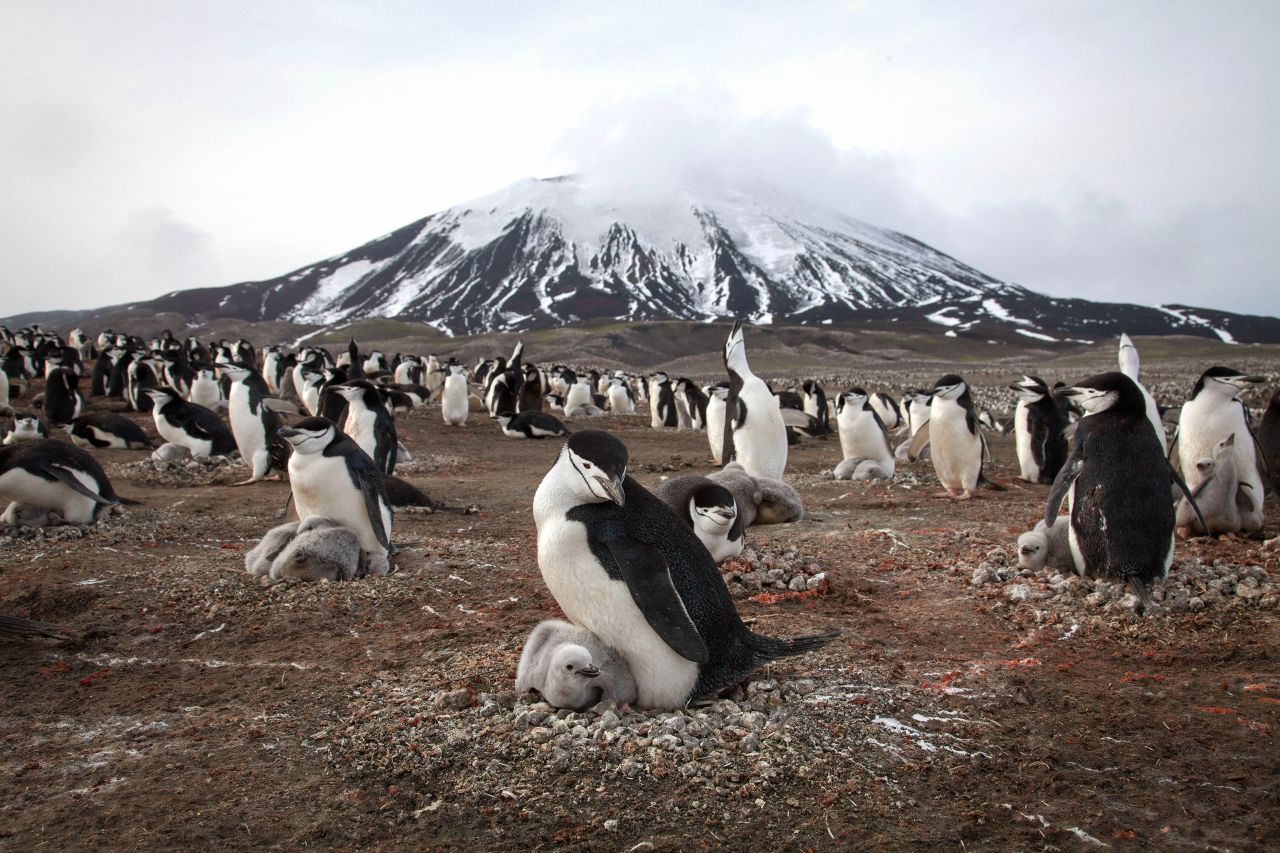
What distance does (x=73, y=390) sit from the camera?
1716 centimetres

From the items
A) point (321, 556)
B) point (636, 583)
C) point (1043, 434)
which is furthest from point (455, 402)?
point (636, 583)

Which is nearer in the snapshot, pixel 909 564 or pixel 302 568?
pixel 302 568

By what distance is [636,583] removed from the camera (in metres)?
3.48

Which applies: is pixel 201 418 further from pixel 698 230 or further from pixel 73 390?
pixel 698 230

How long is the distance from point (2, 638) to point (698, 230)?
149 metres

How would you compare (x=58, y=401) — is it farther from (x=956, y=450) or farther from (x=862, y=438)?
(x=956, y=450)

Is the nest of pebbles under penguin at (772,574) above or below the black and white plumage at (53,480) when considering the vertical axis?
below

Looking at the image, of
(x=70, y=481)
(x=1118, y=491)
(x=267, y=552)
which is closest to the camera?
(x=1118, y=491)

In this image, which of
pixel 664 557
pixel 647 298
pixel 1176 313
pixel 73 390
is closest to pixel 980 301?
pixel 1176 313

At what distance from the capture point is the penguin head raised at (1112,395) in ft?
18.5

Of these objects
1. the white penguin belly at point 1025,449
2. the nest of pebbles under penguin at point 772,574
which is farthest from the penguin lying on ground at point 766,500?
the white penguin belly at point 1025,449

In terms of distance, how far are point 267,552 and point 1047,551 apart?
508 centimetres

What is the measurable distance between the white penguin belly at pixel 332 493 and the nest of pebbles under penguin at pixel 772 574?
8.15 ft

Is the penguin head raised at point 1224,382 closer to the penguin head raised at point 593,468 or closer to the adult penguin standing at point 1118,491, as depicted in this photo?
the adult penguin standing at point 1118,491
